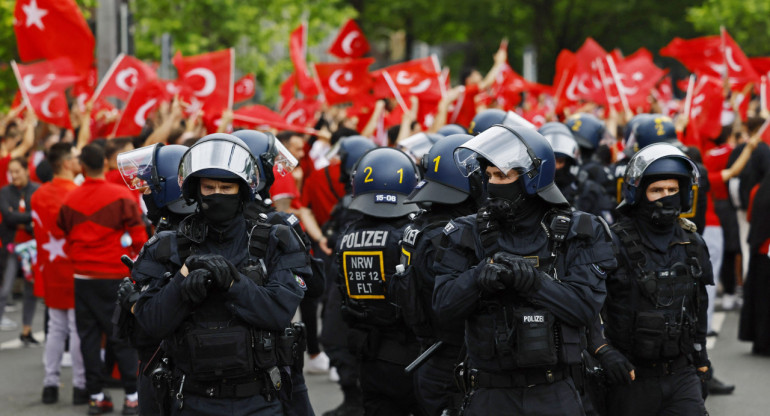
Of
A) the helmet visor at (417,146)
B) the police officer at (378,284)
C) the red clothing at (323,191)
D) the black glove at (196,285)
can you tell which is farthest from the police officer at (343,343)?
the black glove at (196,285)

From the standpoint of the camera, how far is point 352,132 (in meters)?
11.3

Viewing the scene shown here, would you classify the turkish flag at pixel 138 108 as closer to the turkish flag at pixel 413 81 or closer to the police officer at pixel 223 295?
the turkish flag at pixel 413 81

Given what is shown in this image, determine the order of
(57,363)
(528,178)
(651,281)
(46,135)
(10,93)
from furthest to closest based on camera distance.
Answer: (10,93) → (46,135) → (57,363) → (651,281) → (528,178)

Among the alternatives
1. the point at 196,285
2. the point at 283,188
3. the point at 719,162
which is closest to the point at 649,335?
the point at 196,285

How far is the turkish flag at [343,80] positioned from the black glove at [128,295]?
10.0 metres

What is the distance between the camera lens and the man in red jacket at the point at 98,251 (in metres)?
8.61

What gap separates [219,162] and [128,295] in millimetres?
862

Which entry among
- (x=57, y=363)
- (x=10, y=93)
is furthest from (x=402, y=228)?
(x=10, y=93)

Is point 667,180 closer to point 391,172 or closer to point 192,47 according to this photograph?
point 391,172

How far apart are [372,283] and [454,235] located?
1.72 m

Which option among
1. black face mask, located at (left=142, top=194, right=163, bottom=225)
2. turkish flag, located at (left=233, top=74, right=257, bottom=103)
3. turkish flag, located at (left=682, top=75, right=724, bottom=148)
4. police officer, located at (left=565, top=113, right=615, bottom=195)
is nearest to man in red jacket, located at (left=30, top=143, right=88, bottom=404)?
black face mask, located at (left=142, top=194, right=163, bottom=225)

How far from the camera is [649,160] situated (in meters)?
5.98

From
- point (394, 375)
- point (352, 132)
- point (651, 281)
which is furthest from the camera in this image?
point (352, 132)

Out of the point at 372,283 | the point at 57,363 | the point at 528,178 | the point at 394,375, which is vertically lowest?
the point at 57,363
